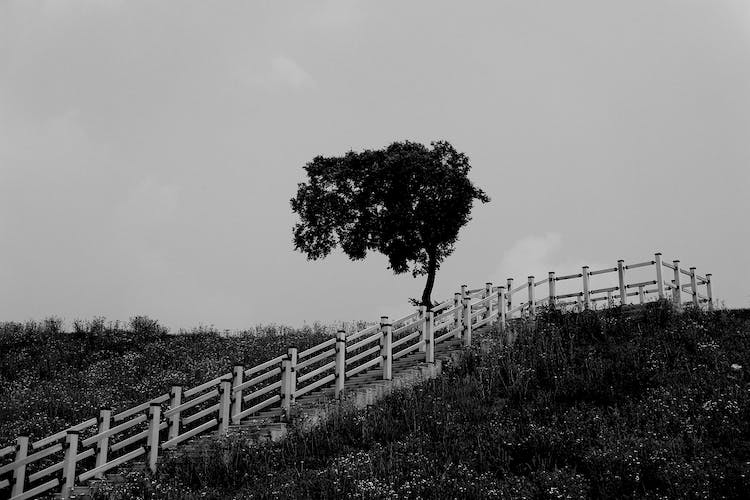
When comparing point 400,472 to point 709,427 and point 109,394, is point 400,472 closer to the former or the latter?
point 709,427

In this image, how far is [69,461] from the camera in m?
13.8

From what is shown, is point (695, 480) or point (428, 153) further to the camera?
point (428, 153)

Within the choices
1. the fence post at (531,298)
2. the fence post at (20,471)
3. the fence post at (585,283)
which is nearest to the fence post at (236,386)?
Result: the fence post at (20,471)

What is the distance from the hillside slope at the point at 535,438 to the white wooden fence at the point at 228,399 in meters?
0.97

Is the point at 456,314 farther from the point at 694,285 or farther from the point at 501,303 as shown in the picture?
the point at 694,285

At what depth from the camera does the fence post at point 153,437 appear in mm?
14320

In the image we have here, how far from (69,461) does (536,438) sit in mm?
8505

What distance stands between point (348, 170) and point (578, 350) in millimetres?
21258

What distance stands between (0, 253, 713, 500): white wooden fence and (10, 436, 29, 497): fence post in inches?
0.7

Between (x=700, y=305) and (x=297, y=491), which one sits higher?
(x=700, y=305)

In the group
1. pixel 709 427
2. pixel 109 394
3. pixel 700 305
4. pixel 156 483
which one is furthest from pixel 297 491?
pixel 700 305

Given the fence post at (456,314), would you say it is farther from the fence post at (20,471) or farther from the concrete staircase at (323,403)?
the fence post at (20,471)

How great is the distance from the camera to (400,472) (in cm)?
1184

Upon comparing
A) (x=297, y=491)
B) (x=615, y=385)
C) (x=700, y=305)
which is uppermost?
(x=700, y=305)
